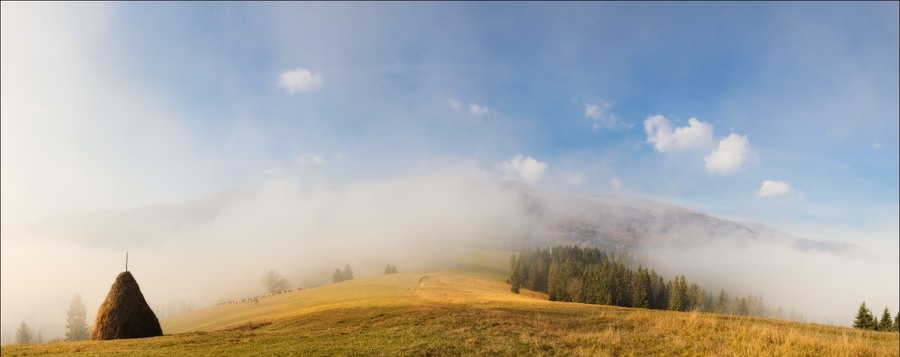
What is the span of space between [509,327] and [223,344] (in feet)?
62.6

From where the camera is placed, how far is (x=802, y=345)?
17953 millimetres

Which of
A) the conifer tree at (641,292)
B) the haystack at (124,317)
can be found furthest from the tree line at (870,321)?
the haystack at (124,317)

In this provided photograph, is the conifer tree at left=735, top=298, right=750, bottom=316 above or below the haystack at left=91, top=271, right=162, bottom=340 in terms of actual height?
below

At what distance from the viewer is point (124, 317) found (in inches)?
1373

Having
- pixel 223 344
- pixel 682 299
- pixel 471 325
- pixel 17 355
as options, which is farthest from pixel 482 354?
pixel 682 299

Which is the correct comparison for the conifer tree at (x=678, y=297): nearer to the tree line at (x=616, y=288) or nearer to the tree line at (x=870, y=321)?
the tree line at (x=616, y=288)

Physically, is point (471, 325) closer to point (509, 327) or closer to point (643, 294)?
point (509, 327)

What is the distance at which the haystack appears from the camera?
34375 mm

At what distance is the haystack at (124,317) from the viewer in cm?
3438

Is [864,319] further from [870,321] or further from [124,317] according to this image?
[124,317]

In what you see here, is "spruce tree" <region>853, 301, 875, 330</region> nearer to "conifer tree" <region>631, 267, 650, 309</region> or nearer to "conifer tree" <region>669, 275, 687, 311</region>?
"conifer tree" <region>669, 275, 687, 311</region>

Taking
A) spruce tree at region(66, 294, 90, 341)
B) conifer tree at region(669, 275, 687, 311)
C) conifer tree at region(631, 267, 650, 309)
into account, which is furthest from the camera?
spruce tree at region(66, 294, 90, 341)

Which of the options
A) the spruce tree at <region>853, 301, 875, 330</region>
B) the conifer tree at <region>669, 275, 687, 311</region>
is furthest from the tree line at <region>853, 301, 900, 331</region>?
the conifer tree at <region>669, 275, 687, 311</region>

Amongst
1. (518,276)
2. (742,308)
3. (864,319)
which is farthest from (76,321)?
(742,308)
